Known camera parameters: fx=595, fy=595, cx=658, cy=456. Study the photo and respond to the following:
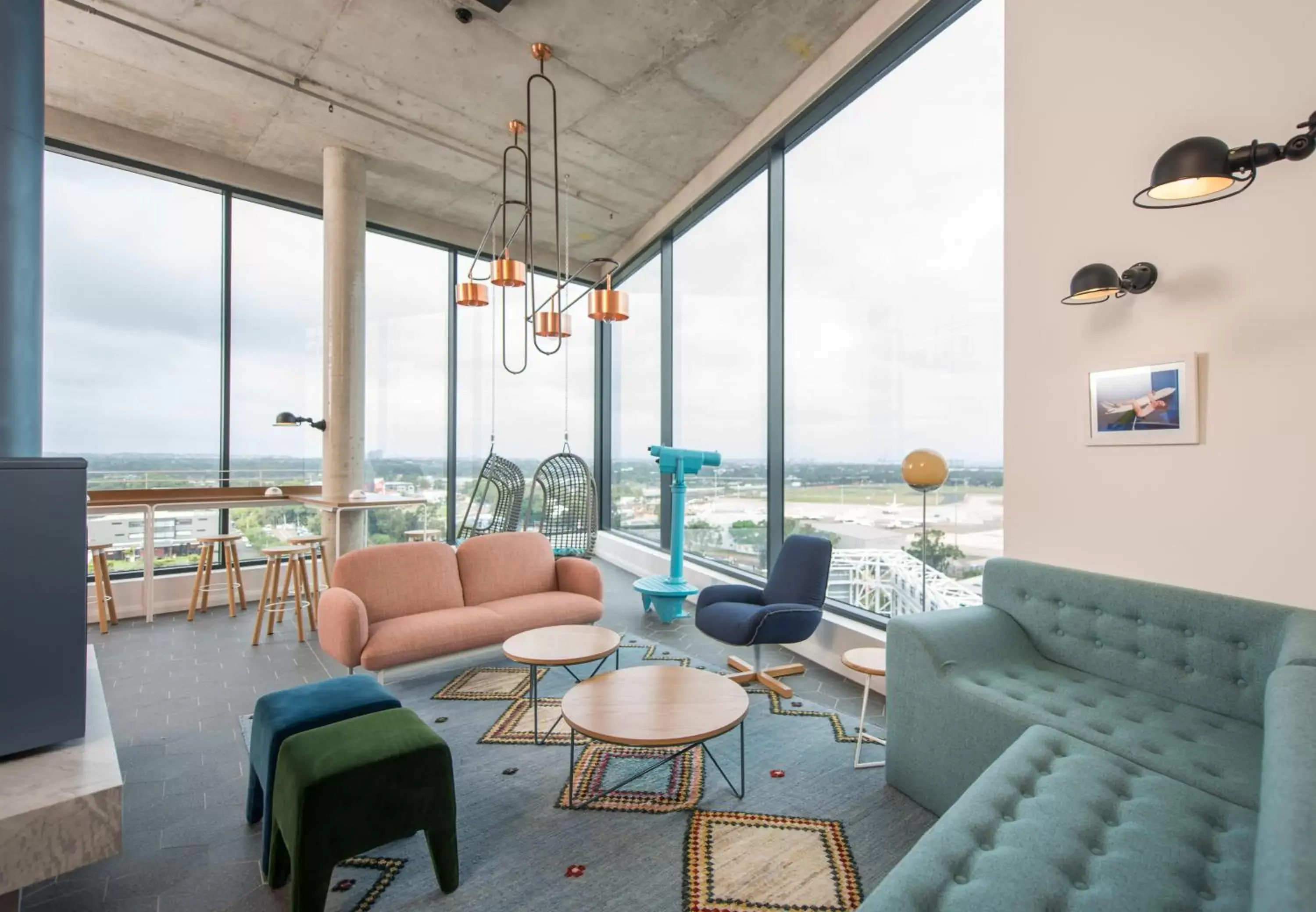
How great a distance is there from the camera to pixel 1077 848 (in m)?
1.37

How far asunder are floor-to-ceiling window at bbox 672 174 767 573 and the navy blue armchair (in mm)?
1031

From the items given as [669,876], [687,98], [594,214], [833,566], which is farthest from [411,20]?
[669,876]

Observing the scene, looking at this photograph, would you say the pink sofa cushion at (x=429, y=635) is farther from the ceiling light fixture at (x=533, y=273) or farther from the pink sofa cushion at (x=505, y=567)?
the ceiling light fixture at (x=533, y=273)

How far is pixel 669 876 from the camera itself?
77.5 inches

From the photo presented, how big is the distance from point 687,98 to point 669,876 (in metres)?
5.06

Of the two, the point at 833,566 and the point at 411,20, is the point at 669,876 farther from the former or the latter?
the point at 411,20

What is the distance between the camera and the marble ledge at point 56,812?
1659 millimetres

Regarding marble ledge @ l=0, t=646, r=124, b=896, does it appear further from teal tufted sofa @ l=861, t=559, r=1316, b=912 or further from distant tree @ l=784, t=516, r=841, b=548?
distant tree @ l=784, t=516, r=841, b=548

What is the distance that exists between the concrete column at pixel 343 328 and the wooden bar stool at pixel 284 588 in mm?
583

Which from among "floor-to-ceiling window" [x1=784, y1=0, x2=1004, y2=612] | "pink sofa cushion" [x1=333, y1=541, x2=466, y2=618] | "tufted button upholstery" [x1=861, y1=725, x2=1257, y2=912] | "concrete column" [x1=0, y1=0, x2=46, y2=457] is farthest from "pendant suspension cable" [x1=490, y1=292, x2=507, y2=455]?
"tufted button upholstery" [x1=861, y1=725, x2=1257, y2=912]

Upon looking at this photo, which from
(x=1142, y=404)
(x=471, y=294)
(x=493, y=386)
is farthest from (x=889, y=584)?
(x=493, y=386)

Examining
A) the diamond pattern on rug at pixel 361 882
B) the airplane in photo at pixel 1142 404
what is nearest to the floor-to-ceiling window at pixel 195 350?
the diamond pattern on rug at pixel 361 882

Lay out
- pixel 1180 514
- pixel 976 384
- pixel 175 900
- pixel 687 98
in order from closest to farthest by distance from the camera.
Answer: pixel 175 900 → pixel 1180 514 → pixel 976 384 → pixel 687 98

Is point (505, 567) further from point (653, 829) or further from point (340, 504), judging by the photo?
point (653, 829)
